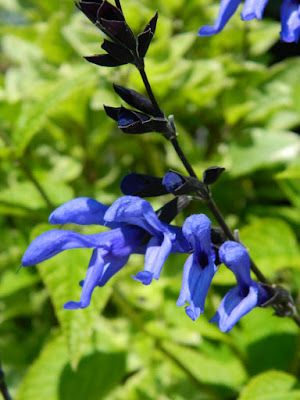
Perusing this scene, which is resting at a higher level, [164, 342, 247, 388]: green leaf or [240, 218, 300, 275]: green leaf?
[240, 218, 300, 275]: green leaf

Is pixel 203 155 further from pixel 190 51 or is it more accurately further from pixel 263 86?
pixel 190 51

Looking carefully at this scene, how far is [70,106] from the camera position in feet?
4.55

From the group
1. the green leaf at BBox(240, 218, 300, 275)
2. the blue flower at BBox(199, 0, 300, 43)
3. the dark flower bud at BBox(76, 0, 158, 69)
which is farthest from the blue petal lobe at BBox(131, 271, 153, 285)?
the green leaf at BBox(240, 218, 300, 275)

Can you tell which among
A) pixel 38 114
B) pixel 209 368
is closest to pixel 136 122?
pixel 38 114

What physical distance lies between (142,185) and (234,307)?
19cm

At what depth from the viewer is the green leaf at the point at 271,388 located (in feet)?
2.72

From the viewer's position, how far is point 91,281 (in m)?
0.54

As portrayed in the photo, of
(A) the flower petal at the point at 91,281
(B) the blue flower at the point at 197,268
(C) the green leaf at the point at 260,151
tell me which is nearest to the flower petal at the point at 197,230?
(B) the blue flower at the point at 197,268

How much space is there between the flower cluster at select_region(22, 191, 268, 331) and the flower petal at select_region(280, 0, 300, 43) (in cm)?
27

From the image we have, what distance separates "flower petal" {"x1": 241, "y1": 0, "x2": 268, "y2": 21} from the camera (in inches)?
23.8

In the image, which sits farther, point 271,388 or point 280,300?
point 271,388

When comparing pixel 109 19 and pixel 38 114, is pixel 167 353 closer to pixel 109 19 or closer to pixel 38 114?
pixel 38 114

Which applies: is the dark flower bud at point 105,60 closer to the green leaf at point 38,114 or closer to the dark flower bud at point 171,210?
the dark flower bud at point 171,210

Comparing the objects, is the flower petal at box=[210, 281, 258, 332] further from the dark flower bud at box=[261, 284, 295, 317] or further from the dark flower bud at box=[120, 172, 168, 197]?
the dark flower bud at box=[120, 172, 168, 197]
